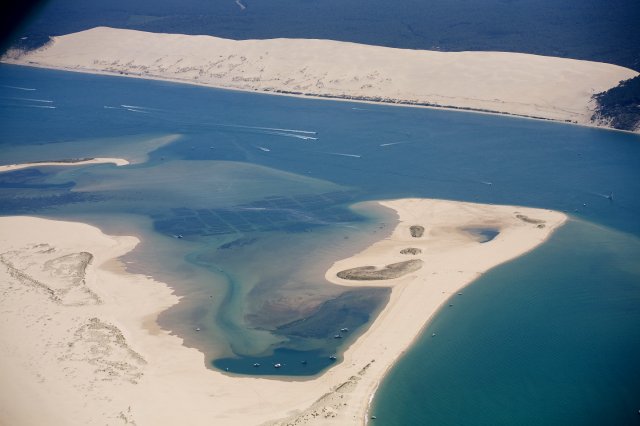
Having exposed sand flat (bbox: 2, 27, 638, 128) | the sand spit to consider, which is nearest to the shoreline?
exposed sand flat (bbox: 2, 27, 638, 128)

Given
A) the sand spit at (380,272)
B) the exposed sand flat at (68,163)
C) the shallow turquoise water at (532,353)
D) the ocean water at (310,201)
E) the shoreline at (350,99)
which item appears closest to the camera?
the shallow turquoise water at (532,353)

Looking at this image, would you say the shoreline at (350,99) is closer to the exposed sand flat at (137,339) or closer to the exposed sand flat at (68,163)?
the exposed sand flat at (68,163)

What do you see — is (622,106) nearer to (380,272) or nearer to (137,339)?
(380,272)

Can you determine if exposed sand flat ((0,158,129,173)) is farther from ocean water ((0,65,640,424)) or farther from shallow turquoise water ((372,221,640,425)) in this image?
shallow turquoise water ((372,221,640,425))

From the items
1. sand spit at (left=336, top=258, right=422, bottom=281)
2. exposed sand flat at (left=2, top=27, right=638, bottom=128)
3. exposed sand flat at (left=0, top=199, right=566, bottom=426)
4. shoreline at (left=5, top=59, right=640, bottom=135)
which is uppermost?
exposed sand flat at (left=2, top=27, right=638, bottom=128)

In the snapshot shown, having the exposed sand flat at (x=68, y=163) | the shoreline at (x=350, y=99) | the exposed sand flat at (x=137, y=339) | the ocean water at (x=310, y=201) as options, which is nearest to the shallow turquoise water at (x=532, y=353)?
the ocean water at (x=310, y=201)

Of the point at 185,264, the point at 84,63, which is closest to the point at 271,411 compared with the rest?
the point at 185,264
